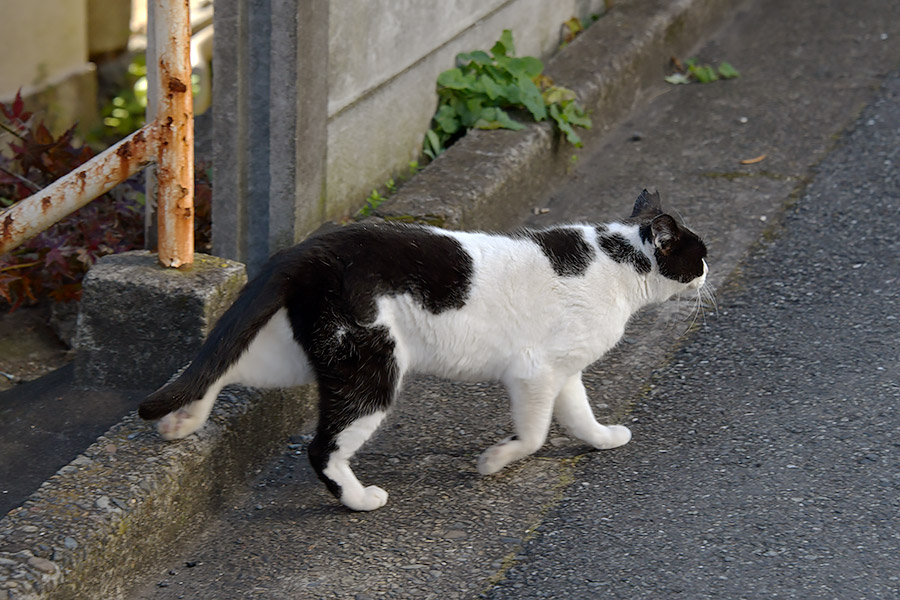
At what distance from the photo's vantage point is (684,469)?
117 inches

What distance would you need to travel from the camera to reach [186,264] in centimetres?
319

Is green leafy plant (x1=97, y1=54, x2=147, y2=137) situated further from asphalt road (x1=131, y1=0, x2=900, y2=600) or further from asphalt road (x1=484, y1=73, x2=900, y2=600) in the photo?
asphalt road (x1=484, y1=73, x2=900, y2=600)

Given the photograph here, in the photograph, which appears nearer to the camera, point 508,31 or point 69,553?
point 69,553

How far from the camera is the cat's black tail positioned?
8.55ft

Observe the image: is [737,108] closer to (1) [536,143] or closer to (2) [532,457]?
(1) [536,143]

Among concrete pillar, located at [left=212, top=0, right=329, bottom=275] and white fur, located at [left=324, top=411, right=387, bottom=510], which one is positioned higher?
concrete pillar, located at [left=212, top=0, right=329, bottom=275]

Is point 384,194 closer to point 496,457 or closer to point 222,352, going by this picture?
point 496,457

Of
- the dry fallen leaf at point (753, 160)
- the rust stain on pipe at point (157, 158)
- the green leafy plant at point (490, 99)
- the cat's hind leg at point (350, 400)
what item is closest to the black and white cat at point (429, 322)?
the cat's hind leg at point (350, 400)

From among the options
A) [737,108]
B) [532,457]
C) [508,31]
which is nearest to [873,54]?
[737,108]

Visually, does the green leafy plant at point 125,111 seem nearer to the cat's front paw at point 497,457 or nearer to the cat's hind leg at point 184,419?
the cat's hind leg at point 184,419

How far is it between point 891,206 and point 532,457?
228 cm

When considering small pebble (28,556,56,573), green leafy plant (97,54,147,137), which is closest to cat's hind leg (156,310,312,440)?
small pebble (28,556,56,573)

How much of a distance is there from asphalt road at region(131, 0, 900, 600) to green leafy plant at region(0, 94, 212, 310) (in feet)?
3.70

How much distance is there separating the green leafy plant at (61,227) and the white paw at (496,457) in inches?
59.5
